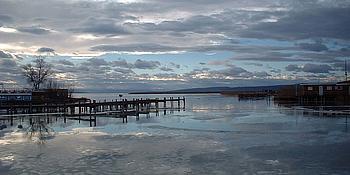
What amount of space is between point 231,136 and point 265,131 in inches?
149

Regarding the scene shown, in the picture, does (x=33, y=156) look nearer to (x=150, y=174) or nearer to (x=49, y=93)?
(x=150, y=174)

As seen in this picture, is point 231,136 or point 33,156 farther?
point 231,136

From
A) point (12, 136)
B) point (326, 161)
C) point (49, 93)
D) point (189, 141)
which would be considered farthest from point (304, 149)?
point (49, 93)

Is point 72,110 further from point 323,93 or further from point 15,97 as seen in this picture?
point 323,93

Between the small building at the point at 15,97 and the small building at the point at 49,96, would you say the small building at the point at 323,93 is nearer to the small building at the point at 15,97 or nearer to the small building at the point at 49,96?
the small building at the point at 49,96

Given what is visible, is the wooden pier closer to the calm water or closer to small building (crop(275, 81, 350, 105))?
the calm water

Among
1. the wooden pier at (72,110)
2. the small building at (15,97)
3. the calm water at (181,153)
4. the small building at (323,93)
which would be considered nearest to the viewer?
the calm water at (181,153)

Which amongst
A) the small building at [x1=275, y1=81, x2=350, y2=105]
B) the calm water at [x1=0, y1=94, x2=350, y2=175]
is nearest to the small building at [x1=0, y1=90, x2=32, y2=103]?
the calm water at [x1=0, y1=94, x2=350, y2=175]

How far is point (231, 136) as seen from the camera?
24.1 m

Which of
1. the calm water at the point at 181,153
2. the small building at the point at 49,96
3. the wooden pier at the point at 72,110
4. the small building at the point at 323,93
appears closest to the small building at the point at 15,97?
the small building at the point at 49,96

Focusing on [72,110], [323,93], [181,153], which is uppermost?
[323,93]

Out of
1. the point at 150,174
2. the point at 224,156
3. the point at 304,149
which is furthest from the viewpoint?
the point at 304,149

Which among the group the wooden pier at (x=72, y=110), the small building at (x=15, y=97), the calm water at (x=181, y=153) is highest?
the small building at (x=15, y=97)

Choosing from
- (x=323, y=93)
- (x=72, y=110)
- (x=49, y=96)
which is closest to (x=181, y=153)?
(x=72, y=110)
